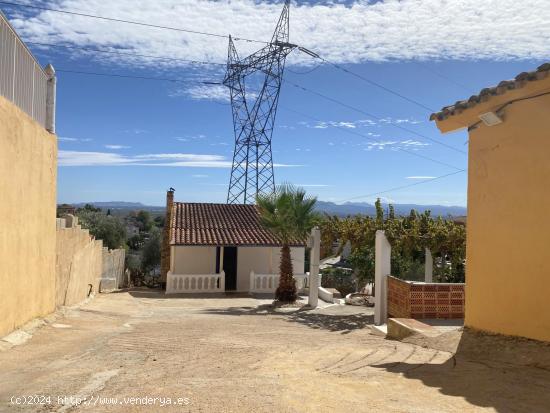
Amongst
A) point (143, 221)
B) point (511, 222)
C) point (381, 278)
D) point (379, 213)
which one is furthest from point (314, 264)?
point (143, 221)

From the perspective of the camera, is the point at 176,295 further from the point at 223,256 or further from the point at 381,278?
the point at 381,278

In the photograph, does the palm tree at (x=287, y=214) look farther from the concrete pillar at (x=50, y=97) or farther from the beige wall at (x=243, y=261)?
the concrete pillar at (x=50, y=97)

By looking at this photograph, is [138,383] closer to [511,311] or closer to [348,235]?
[511,311]

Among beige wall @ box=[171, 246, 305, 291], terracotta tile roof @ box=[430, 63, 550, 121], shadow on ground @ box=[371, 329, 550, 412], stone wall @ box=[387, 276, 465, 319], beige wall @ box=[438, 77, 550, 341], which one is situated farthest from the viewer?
beige wall @ box=[171, 246, 305, 291]

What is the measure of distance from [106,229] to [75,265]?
2678cm

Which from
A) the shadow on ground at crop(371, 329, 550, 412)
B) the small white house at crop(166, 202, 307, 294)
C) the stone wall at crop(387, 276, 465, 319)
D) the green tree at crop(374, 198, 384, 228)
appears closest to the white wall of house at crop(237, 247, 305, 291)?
the small white house at crop(166, 202, 307, 294)

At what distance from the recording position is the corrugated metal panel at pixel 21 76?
7570 millimetres

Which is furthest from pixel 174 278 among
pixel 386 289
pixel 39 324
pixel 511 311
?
pixel 511 311

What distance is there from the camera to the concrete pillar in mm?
10156

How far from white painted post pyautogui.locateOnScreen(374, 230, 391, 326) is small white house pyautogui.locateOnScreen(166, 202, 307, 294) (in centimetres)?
852

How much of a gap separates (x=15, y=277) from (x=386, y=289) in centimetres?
889

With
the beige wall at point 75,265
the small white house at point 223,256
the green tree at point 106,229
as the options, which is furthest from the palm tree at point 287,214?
the green tree at point 106,229

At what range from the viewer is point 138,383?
5328 millimetres

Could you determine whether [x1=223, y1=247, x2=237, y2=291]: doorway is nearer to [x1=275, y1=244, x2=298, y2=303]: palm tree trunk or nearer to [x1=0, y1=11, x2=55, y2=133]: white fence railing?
[x1=275, y1=244, x2=298, y2=303]: palm tree trunk
